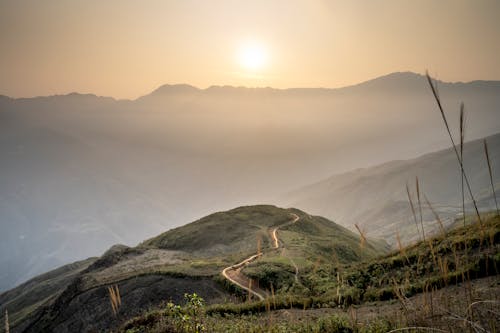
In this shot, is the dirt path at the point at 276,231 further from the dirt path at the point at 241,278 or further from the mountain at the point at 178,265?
the dirt path at the point at 241,278

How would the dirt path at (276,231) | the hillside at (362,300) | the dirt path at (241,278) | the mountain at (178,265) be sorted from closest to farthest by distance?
the hillside at (362,300) < the dirt path at (241,278) < the mountain at (178,265) < the dirt path at (276,231)

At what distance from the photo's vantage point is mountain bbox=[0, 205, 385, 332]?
35.4m

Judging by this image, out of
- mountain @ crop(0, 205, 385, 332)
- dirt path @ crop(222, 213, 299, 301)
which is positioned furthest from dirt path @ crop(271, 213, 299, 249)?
dirt path @ crop(222, 213, 299, 301)

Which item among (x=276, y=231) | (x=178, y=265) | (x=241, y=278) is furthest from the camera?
(x=276, y=231)

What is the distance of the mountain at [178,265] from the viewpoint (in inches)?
1394

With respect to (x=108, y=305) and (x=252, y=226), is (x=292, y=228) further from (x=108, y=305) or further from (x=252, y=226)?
(x=108, y=305)

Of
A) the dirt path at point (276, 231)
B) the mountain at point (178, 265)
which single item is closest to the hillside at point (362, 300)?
the mountain at point (178, 265)

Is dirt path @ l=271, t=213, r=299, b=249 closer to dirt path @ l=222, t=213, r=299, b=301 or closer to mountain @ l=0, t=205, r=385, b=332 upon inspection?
mountain @ l=0, t=205, r=385, b=332

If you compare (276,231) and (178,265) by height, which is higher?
(276,231)

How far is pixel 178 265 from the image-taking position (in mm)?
45625

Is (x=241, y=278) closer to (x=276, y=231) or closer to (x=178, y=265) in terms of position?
(x=178, y=265)

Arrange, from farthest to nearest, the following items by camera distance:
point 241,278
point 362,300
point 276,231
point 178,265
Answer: point 276,231 → point 178,265 → point 241,278 → point 362,300

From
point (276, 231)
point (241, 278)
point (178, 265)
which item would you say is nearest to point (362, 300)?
point (241, 278)

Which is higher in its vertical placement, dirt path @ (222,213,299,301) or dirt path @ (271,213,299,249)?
dirt path @ (271,213,299,249)
